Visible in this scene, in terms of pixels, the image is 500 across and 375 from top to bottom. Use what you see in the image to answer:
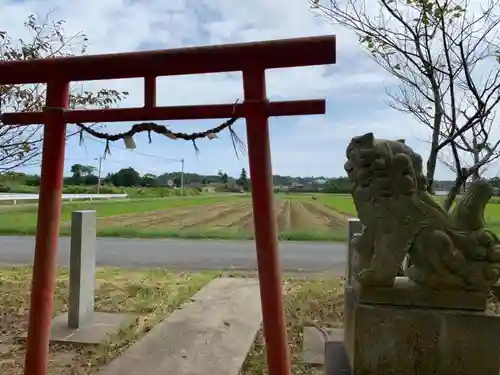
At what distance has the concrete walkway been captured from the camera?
10.3ft

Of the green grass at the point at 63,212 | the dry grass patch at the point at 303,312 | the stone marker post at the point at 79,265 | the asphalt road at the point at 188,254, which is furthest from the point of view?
the green grass at the point at 63,212

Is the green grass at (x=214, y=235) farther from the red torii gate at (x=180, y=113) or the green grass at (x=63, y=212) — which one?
the red torii gate at (x=180, y=113)

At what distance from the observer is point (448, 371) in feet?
6.15

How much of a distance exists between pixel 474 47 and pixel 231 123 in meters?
3.00

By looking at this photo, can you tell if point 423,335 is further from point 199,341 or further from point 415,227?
point 199,341

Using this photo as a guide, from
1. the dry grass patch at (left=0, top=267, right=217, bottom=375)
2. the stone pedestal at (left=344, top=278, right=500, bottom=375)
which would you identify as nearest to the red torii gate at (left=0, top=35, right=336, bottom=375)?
the stone pedestal at (left=344, top=278, right=500, bottom=375)

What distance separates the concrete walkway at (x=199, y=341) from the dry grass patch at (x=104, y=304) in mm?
179

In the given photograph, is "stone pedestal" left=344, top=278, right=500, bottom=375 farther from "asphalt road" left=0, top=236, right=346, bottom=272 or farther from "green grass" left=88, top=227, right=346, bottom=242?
"green grass" left=88, top=227, right=346, bottom=242

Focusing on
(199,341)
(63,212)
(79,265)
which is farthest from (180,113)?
(63,212)

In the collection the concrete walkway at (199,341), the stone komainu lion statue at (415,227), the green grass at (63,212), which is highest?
the stone komainu lion statue at (415,227)

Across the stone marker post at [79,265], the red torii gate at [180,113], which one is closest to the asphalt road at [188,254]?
the stone marker post at [79,265]

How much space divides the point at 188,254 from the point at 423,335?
24.4 feet

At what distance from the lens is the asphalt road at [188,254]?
777cm

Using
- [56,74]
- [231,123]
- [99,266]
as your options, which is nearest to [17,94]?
[56,74]
